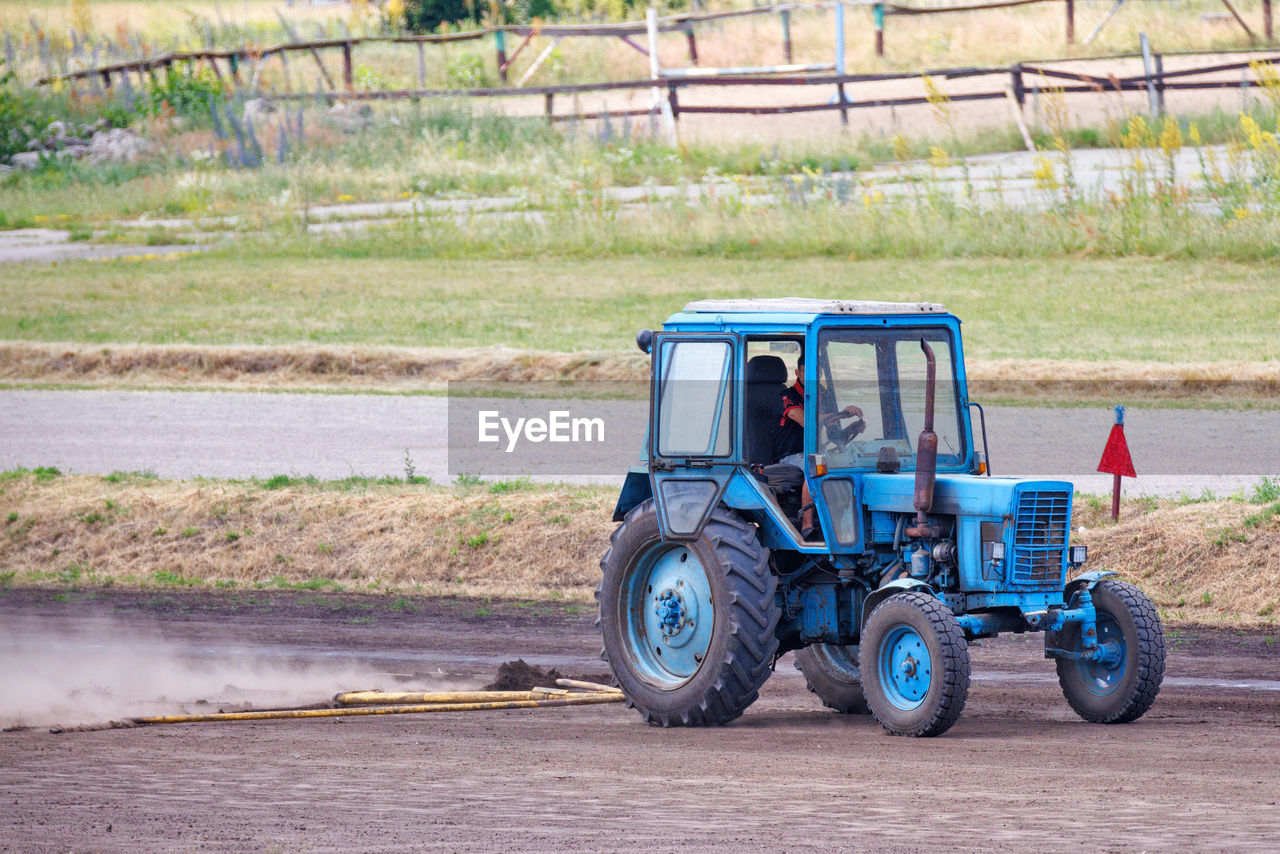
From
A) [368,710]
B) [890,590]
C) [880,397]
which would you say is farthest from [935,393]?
[368,710]

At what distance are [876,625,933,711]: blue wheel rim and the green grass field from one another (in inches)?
522

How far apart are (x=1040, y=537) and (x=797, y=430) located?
144 centimetres

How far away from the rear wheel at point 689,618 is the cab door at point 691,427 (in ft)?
0.49

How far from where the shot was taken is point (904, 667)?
8727mm

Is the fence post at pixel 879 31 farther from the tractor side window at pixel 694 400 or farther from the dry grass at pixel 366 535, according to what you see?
the tractor side window at pixel 694 400

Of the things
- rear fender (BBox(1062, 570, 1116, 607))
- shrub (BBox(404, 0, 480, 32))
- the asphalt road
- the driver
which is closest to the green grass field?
the asphalt road

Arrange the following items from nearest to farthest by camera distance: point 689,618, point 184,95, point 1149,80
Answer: point 689,618 < point 1149,80 < point 184,95

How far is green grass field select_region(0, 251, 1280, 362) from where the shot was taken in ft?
75.8

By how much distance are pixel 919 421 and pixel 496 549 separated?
235 inches

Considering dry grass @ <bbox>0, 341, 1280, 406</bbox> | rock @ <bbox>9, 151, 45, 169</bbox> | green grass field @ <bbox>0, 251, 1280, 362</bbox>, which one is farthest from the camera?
rock @ <bbox>9, 151, 45, 169</bbox>

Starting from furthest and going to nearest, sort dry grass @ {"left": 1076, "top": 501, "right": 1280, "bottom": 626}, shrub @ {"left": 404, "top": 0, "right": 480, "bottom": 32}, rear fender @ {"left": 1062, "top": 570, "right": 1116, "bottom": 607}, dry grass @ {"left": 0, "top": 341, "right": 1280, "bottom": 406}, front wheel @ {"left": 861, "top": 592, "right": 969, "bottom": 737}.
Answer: shrub @ {"left": 404, "top": 0, "right": 480, "bottom": 32}, dry grass @ {"left": 0, "top": 341, "right": 1280, "bottom": 406}, dry grass @ {"left": 1076, "top": 501, "right": 1280, "bottom": 626}, rear fender @ {"left": 1062, "top": 570, "right": 1116, "bottom": 607}, front wheel @ {"left": 861, "top": 592, "right": 969, "bottom": 737}

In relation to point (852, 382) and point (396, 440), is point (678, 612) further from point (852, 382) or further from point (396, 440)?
point (396, 440)

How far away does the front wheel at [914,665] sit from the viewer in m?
8.41

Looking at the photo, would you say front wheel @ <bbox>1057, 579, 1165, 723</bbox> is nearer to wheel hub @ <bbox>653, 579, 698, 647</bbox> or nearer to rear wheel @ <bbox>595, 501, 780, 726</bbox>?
rear wheel @ <bbox>595, 501, 780, 726</bbox>
